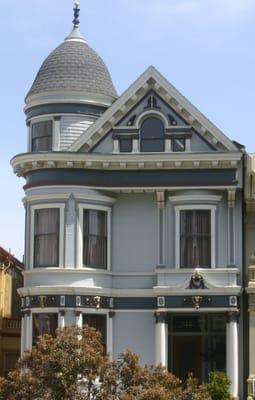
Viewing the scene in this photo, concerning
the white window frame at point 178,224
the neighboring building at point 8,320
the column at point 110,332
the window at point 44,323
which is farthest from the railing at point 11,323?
the white window frame at point 178,224

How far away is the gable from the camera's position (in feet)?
116

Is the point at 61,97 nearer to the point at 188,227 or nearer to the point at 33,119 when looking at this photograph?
the point at 33,119

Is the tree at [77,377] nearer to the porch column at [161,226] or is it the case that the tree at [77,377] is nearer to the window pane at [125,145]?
the porch column at [161,226]

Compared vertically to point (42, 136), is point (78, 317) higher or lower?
lower

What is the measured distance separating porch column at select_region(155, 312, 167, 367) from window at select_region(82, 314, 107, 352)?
5.81 feet

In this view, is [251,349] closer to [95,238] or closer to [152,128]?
[95,238]

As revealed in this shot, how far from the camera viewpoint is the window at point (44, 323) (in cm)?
3459

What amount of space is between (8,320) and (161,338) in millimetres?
11266

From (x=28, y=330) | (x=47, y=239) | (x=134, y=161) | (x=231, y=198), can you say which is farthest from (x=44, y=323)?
(x=231, y=198)

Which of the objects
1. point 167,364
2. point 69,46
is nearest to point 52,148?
point 69,46

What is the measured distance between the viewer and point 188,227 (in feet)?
115

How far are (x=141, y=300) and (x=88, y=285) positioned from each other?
6.34 feet

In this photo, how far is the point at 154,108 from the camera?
35.8 m

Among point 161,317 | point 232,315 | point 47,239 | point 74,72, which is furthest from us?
point 74,72
